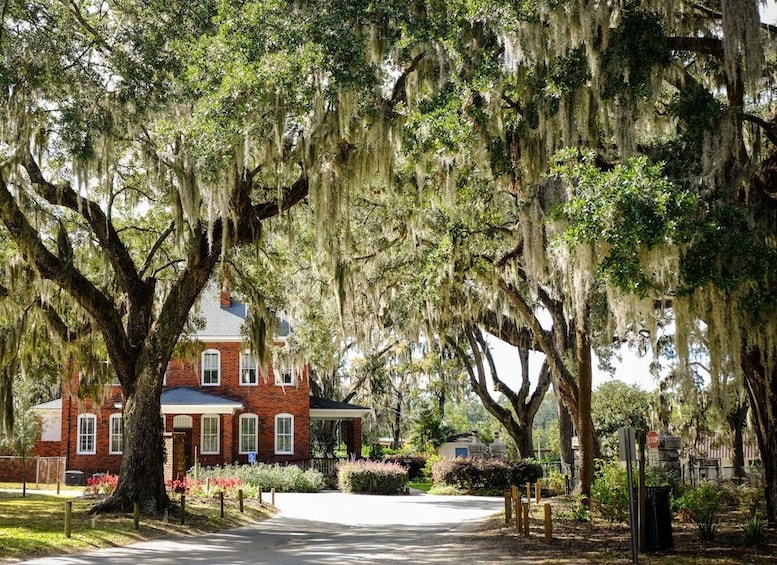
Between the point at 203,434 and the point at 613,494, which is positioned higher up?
the point at 203,434

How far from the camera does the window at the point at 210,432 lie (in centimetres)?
3650

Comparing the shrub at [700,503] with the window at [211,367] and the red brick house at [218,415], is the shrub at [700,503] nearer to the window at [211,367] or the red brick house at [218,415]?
the red brick house at [218,415]

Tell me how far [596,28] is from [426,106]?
8.78 feet

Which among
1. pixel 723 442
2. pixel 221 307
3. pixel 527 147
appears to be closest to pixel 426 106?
pixel 527 147

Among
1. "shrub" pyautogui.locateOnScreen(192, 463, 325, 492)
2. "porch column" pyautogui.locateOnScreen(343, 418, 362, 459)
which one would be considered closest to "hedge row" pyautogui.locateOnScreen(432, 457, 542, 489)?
"shrub" pyautogui.locateOnScreen(192, 463, 325, 492)

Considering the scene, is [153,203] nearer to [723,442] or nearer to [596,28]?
[596,28]

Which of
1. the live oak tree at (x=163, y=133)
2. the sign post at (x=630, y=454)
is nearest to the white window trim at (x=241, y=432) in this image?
the live oak tree at (x=163, y=133)

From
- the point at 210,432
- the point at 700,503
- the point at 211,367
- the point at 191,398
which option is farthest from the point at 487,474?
the point at 700,503

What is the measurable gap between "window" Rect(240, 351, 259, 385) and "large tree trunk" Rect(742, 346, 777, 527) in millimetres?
25706

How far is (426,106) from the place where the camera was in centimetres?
1291

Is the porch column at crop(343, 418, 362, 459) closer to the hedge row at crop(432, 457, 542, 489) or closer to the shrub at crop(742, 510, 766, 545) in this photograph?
the hedge row at crop(432, 457, 542, 489)

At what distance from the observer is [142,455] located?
17.9m

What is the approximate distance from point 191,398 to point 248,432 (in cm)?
305

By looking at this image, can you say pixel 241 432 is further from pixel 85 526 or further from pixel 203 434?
pixel 85 526
